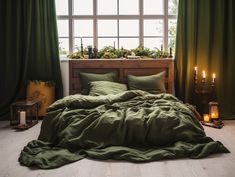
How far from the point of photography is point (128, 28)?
6160 millimetres

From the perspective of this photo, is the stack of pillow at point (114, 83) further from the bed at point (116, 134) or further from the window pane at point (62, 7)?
the window pane at point (62, 7)

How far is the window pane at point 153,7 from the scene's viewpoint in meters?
6.07

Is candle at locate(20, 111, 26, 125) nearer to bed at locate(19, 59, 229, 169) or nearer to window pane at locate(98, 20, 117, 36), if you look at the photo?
bed at locate(19, 59, 229, 169)

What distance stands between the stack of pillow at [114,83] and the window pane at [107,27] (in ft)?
2.84

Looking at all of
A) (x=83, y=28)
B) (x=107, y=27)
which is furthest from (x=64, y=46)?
(x=107, y=27)

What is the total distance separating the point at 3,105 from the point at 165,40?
2926 millimetres

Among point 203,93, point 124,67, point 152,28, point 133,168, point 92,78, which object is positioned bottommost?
point 133,168

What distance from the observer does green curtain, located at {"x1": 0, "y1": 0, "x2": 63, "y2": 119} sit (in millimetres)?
5773

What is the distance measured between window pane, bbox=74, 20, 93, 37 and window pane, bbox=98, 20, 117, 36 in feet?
0.56

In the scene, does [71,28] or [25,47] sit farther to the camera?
[71,28]

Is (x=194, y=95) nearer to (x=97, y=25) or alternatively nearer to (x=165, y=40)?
(x=165, y=40)

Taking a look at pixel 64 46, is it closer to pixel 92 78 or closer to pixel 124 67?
pixel 92 78

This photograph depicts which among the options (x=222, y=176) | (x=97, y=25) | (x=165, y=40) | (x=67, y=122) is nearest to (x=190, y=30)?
(x=165, y=40)

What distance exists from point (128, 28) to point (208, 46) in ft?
4.54
